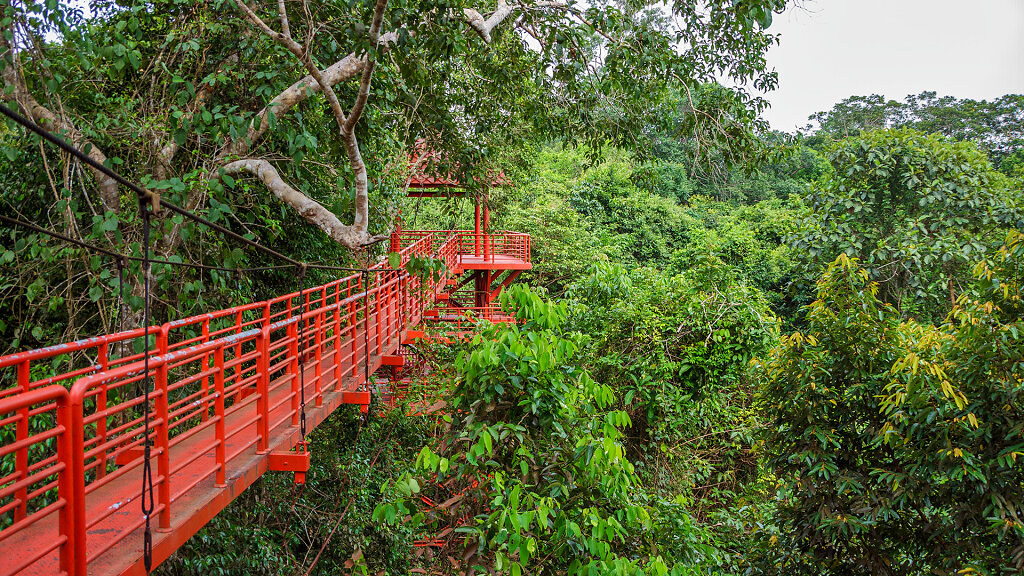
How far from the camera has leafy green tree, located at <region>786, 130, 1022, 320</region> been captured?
8945mm

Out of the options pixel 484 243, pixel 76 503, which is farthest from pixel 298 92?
pixel 484 243

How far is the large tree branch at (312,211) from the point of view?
15.2 feet

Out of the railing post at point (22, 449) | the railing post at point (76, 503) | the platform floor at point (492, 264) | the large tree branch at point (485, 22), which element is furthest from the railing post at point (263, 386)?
the platform floor at point (492, 264)

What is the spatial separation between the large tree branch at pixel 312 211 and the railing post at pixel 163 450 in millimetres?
1721

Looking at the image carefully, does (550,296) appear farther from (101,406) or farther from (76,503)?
(76,503)

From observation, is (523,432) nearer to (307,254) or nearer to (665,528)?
(665,528)

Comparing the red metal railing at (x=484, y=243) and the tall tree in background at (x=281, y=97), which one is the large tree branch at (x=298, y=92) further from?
the red metal railing at (x=484, y=243)

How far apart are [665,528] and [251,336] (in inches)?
150

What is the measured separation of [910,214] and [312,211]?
10910 mm

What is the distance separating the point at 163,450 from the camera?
270cm

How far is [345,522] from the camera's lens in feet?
26.4

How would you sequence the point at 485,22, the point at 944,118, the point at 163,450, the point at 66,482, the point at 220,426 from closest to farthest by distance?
the point at 66,482 → the point at 163,450 → the point at 220,426 → the point at 485,22 → the point at 944,118

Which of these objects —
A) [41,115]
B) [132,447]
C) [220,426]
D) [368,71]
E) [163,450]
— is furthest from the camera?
[41,115]

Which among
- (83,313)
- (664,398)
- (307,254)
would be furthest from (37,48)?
(664,398)
